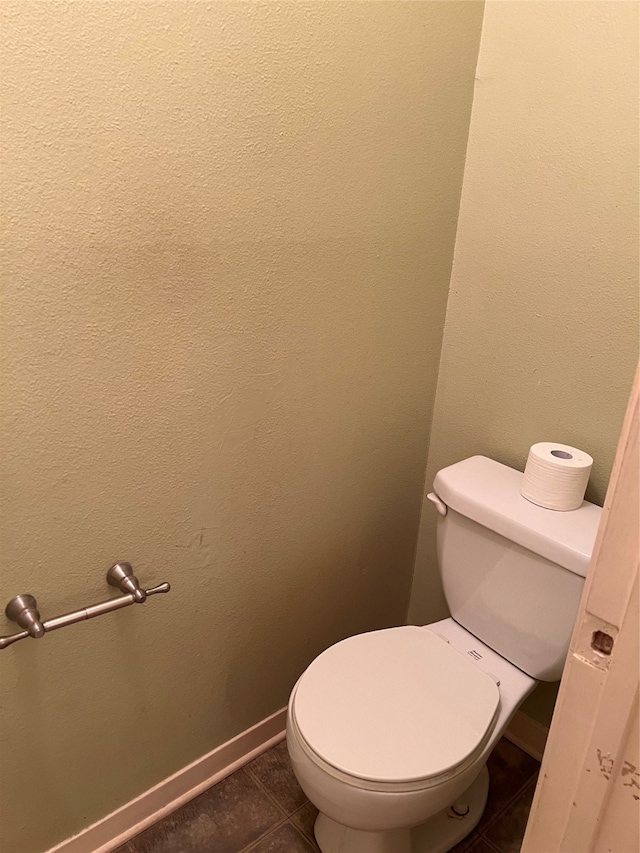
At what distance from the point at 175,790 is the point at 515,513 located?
3.35 feet

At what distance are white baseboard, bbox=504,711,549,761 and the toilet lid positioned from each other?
426mm

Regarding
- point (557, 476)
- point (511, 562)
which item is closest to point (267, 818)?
point (511, 562)

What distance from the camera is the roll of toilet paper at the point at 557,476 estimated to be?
1.21 m

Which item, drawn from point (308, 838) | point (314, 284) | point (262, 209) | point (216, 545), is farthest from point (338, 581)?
point (262, 209)

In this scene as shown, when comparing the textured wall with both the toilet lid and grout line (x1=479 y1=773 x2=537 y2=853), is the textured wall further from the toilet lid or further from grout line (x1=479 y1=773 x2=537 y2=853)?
grout line (x1=479 y1=773 x2=537 y2=853)

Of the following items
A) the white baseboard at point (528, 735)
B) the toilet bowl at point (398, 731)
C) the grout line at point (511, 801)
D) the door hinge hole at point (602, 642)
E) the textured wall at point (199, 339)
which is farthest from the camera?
the white baseboard at point (528, 735)

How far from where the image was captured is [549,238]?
1.26 meters

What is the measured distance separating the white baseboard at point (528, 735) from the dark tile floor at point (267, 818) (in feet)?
0.15

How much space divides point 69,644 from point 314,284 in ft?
2.73

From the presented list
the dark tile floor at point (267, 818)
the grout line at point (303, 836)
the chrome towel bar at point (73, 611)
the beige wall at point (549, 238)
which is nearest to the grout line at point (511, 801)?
the dark tile floor at point (267, 818)

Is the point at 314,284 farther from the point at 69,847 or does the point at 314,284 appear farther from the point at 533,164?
the point at 69,847

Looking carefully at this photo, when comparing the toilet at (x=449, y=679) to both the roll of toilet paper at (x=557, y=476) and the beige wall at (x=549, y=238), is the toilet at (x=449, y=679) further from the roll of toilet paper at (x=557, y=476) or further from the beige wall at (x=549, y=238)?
the beige wall at (x=549, y=238)

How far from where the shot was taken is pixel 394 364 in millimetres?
1430

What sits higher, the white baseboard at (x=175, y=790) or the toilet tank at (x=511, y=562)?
the toilet tank at (x=511, y=562)
